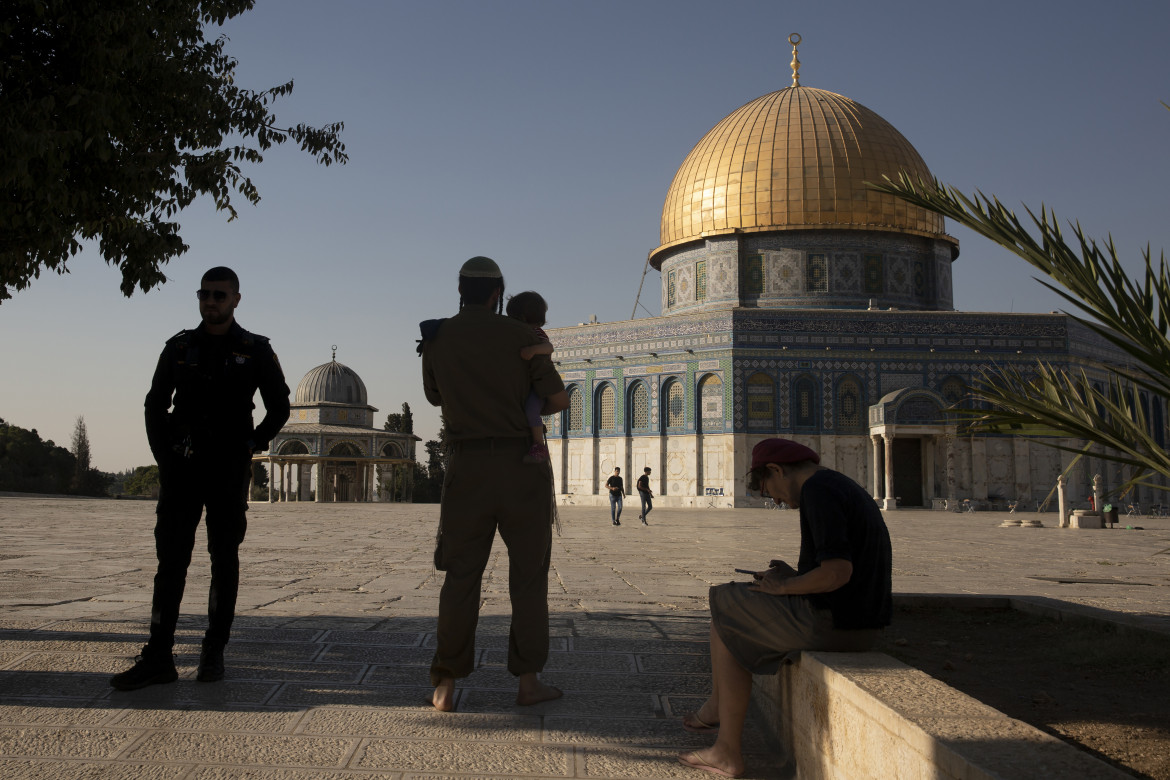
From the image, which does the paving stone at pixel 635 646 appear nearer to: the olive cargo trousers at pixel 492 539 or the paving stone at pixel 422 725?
the olive cargo trousers at pixel 492 539

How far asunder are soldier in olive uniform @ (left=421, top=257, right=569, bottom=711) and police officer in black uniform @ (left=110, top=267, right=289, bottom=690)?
2.49ft

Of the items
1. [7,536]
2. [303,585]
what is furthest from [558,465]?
[303,585]

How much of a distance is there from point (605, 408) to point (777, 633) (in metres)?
29.1

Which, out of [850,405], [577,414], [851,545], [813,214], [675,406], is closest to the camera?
[851,545]

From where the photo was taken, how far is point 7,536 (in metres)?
11.7

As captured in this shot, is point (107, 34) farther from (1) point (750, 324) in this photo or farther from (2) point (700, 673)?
(1) point (750, 324)

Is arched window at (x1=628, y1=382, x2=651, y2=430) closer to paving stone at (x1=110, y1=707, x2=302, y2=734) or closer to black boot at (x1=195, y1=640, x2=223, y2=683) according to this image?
black boot at (x1=195, y1=640, x2=223, y2=683)

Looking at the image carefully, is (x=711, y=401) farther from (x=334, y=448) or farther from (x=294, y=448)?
(x=294, y=448)

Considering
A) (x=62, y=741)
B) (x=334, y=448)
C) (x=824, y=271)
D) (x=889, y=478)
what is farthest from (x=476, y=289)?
(x=334, y=448)

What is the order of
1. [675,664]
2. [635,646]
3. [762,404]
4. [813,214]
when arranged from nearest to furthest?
[675,664], [635,646], [762,404], [813,214]

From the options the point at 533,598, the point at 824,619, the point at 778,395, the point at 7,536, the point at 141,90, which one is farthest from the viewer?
the point at 778,395

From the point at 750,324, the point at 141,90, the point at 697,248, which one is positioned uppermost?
the point at 697,248

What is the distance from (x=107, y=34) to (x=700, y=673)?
3345mm

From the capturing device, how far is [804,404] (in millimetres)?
28906
